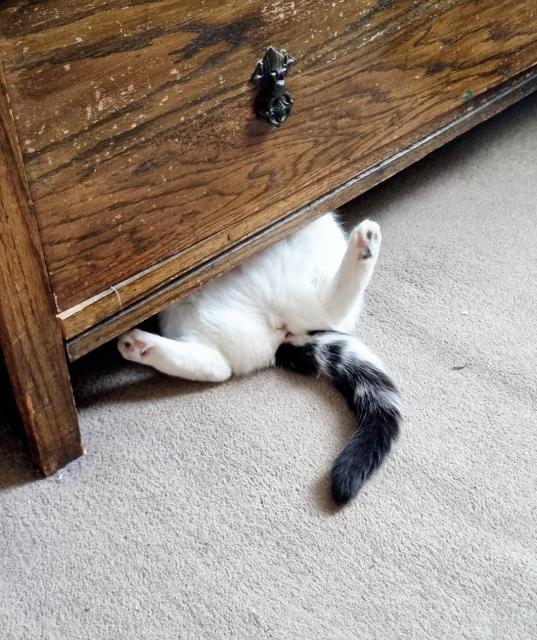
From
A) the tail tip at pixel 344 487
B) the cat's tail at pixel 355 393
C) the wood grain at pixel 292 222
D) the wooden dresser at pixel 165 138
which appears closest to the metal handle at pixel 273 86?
the wooden dresser at pixel 165 138

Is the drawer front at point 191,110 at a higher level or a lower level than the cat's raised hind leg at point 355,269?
higher

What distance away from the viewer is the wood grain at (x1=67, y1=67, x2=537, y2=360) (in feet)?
3.09

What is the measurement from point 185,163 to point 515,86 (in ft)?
2.57

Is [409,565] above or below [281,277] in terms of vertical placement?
below

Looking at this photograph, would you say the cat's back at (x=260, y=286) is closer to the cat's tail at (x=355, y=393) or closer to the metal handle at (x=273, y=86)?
the cat's tail at (x=355, y=393)

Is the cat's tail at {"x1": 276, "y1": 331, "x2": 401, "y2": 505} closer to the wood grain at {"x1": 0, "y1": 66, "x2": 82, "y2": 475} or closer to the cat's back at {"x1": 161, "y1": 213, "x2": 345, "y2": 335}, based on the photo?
the cat's back at {"x1": 161, "y1": 213, "x2": 345, "y2": 335}

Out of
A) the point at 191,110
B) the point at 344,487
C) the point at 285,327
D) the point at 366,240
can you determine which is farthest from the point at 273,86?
the point at 344,487

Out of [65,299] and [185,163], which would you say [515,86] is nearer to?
[185,163]

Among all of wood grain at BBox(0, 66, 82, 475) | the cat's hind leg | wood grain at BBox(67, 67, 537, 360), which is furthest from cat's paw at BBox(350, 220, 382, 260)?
wood grain at BBox(0, 66, 82, 475)

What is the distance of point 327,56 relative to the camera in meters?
1.00

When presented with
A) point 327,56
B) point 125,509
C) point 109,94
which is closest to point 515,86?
point 327,56

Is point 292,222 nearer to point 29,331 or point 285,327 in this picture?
point 285,327

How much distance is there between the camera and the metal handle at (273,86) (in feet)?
3.01

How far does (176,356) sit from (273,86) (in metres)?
0.37
